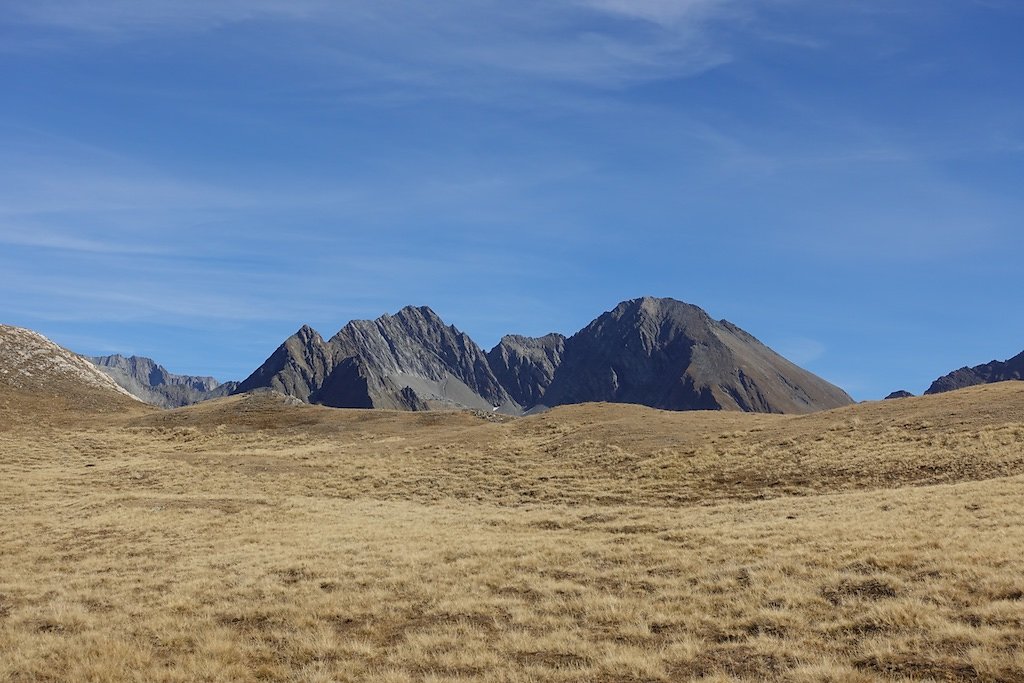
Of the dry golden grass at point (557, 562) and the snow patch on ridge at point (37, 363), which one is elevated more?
the snow patch on ridge at point (37, 363)

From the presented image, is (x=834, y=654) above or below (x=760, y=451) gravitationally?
below

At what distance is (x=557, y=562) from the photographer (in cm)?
2284

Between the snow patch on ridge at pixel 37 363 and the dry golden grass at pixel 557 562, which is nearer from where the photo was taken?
the dry golden grass at pixel 557 562

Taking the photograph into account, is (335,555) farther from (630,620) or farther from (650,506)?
(650,506)

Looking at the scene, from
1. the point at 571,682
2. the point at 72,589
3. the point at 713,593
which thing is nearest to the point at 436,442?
the point at 72,589

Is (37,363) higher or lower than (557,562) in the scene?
higher

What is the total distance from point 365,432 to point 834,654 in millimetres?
64373

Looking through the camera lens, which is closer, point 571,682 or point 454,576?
point 571,682

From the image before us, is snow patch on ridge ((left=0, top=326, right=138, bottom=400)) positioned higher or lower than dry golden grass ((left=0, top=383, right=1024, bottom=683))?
higher

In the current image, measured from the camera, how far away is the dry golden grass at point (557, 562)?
14016 mm

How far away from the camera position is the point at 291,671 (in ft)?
46.2

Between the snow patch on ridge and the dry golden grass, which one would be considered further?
the snow patch on ridge

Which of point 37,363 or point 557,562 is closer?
point 557,562

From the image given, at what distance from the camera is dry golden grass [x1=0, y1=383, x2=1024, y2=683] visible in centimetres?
1402
